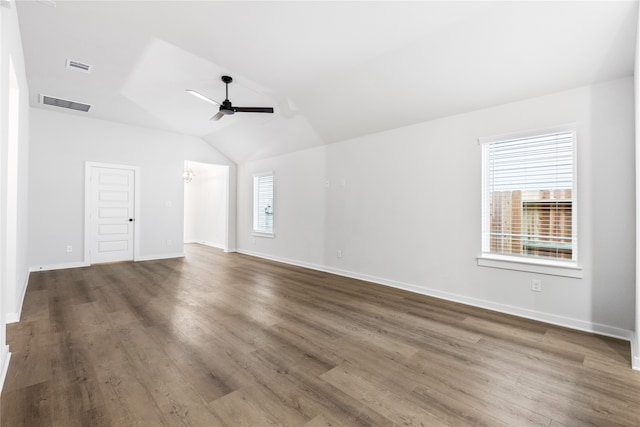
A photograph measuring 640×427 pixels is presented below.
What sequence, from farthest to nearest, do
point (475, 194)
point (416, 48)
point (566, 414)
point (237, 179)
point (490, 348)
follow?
point (237, 179) → point (475, 194) → point (416, 48) → point (490, 348) → point (566, 414)

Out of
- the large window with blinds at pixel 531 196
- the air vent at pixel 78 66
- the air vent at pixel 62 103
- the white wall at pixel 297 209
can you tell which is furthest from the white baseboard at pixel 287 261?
the air vent at pixel 78 66

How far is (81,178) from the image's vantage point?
19.0 ft

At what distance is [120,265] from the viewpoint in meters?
5.93

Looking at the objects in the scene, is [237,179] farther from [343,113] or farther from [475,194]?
[475,194]

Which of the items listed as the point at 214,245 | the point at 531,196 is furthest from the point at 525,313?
the point at 214,245

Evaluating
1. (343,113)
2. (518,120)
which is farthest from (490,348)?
(343,113)

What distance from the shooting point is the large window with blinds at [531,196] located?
3129 mm

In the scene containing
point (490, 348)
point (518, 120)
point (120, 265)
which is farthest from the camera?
point (120, 265)

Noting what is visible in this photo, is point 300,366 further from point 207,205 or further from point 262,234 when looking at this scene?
point 207,205

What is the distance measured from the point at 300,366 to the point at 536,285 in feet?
8.97

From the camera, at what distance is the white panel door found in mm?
5973

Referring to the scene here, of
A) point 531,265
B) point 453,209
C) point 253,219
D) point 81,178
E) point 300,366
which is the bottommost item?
point 300,366

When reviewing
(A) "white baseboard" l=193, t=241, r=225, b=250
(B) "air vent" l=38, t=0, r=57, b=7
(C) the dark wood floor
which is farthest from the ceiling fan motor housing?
(A) "white baseboard" l=193, t=241, r=225, b=250

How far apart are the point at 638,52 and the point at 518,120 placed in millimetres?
1135
